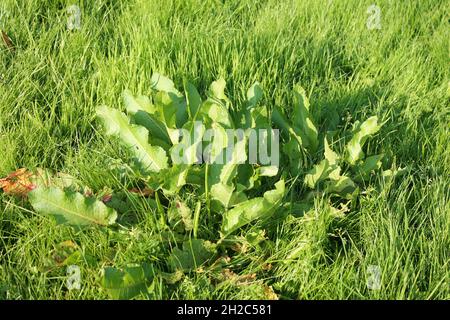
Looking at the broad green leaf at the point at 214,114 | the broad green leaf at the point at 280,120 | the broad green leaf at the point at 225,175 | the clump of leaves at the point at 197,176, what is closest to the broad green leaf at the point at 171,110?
the clump of leaves at the point at 197,176

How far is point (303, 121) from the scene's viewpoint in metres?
2.15

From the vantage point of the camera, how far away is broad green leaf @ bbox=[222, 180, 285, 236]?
5.97 ft

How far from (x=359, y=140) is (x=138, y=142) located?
77 cm

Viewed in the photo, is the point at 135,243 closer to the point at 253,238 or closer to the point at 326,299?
the point at 253,238

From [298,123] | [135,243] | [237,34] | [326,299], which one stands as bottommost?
[326,299]

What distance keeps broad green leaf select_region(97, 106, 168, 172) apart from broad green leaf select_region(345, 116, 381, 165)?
657 millimetres

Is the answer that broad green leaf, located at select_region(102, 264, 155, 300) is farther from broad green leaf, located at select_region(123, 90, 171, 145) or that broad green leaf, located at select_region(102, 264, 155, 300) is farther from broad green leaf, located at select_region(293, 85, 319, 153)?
broad green leaf, located at select_region(293, 85, 319, 153)

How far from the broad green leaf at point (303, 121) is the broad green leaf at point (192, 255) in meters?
0.56

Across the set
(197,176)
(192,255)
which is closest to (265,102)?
(197,176)

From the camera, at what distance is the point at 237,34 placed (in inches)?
101

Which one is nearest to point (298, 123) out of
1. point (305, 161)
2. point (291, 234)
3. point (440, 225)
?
point (305, 161)

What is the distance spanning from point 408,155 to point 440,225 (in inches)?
16.1

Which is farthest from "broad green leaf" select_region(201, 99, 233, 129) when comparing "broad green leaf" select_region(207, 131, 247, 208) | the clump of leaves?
"broad green leaf" select_region(207, 131, 247, 208)

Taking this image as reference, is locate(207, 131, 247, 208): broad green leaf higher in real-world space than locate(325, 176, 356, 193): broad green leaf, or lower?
higher
